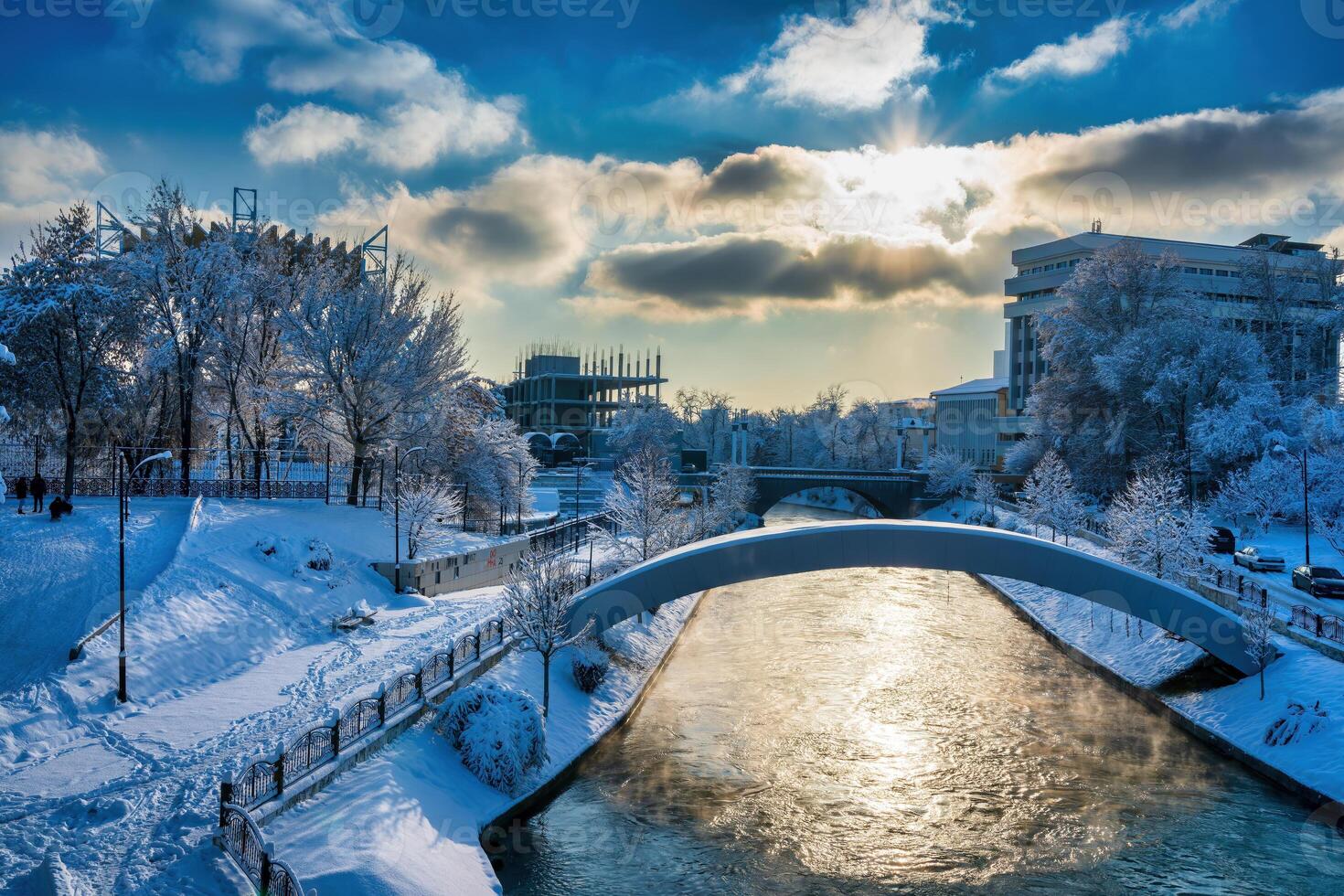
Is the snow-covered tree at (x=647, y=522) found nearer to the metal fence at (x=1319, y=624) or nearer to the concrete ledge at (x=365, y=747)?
the concrete ledge at (x=365, y=747)

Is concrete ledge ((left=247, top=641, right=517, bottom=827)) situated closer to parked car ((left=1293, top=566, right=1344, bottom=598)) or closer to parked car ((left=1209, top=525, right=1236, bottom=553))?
parked car ((left=1293, top=566, right=1344, bottom=598))

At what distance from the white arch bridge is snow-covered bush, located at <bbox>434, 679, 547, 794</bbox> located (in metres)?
6.47

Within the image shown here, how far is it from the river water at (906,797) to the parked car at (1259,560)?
37.7 feet

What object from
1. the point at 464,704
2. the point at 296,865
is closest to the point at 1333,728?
the point at 464,704

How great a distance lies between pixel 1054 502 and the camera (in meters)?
49.7

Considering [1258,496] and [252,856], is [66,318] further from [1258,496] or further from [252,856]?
[1258,496]

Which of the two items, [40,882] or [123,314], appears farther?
[123,314]

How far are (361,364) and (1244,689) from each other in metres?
34.4

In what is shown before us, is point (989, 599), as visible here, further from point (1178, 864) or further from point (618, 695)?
point (1178, 864)

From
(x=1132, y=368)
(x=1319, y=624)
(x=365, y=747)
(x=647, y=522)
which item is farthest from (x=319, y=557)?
(x=1132, y=368)

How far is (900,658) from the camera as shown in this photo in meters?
31.0

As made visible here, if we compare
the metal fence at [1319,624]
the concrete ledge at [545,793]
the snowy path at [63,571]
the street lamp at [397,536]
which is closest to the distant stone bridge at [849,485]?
the street lamp at [397,536]

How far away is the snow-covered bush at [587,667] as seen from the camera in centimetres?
2462

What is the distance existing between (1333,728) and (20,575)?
108 ft
